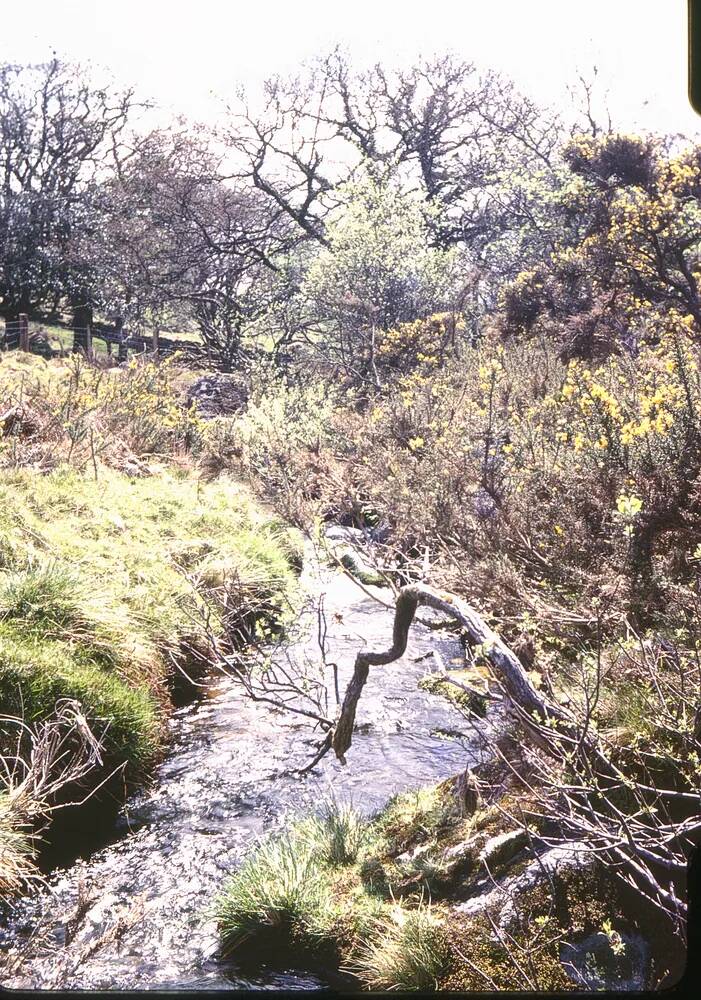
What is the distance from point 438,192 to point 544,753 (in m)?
11.9

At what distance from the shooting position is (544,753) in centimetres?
301

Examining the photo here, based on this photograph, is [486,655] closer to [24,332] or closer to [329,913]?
[329,913]

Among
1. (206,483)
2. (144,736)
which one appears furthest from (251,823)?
(206,483)

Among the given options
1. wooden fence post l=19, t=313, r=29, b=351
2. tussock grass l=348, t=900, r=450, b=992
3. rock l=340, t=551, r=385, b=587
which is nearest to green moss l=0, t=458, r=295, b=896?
rock l=340, t=551, r=385, b=587

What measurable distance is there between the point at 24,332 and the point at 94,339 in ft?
7.83

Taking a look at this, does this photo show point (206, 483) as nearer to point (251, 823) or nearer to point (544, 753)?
point (251, 823)

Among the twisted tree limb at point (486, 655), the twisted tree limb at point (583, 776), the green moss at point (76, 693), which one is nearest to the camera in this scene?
the twisted tree limb at point (583, 776)

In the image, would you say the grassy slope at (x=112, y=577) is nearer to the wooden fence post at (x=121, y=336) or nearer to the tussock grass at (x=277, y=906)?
the tussock grass at (x=277, y=906)

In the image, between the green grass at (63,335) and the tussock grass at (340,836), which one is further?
the green grass at (63,335)

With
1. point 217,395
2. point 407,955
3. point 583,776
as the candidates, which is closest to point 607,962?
point 583,776

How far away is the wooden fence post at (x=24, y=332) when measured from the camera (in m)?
13.8

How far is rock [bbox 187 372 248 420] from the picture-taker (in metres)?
12.1

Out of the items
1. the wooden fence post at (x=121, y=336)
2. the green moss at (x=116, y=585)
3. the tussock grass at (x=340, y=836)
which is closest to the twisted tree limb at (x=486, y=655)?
the tussock grass at (x=340, y=836)

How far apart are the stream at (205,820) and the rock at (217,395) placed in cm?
658
